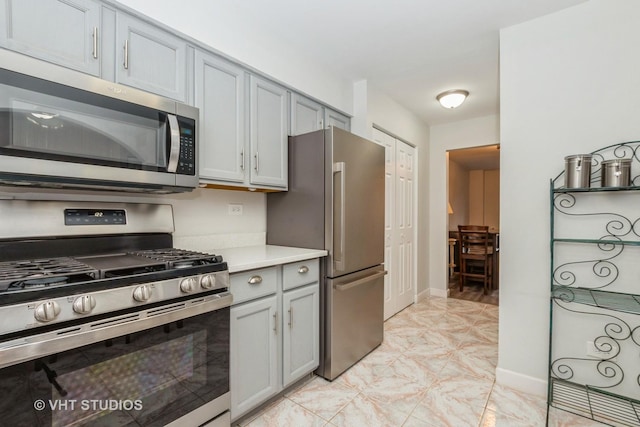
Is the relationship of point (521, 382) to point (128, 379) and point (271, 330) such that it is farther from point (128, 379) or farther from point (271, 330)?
point (128, 379)

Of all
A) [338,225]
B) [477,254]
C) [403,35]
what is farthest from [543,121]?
[477,254]

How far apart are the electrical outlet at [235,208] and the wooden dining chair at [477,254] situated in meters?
3.69

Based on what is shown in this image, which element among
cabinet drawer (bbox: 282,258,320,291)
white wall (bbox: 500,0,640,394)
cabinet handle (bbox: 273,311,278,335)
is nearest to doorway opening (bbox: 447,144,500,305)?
white wall (bbox: 500,0,640,394)

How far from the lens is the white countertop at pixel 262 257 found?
1.60 meters

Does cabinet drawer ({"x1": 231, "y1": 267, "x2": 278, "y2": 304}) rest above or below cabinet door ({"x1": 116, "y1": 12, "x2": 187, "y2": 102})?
below

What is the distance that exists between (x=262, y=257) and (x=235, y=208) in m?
0.64

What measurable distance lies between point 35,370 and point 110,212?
2.77 feet

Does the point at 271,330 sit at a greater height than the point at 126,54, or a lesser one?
lesser

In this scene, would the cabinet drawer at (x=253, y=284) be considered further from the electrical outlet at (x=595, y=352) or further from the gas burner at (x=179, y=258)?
the electrical outlet at (x=595, y=352)

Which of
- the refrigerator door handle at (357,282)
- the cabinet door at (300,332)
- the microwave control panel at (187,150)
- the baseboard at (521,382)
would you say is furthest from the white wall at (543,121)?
the microwave control panel at (187,150)

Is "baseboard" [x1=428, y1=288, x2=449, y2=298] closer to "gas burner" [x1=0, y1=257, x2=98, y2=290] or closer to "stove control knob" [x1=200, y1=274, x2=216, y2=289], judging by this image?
"stove control knob" [x1=200, y1=274, x2=216, y2=289]

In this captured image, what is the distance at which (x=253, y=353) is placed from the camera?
169cm

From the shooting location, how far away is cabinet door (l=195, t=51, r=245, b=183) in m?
1.79

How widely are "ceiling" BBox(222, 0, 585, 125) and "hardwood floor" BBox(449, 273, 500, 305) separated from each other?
2.64m
